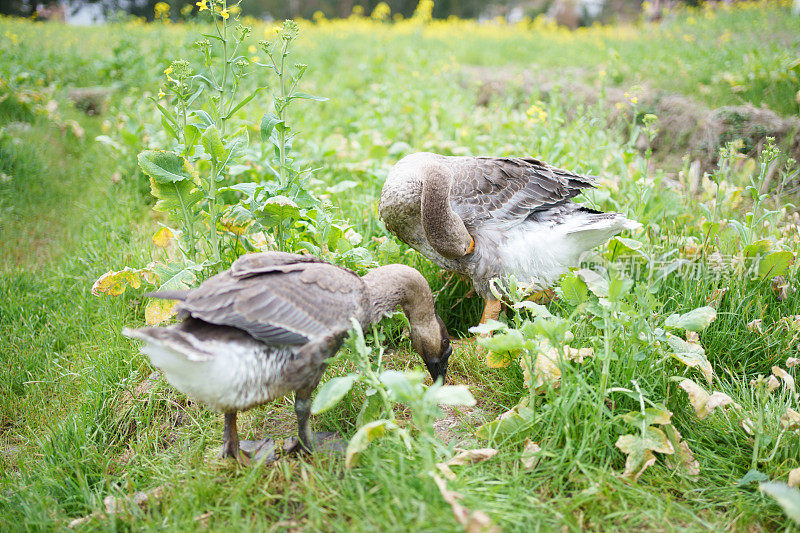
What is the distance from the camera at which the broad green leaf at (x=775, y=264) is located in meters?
3.20

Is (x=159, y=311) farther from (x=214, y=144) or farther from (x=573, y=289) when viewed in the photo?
(x=573, y=289)

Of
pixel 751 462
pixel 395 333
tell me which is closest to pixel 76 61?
pixel 395 333

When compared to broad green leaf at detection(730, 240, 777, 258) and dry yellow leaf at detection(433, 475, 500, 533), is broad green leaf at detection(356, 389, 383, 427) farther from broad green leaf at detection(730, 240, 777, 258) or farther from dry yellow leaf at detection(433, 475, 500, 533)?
broad green leaf at detection(730, 240, 777, 258)

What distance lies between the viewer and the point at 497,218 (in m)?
3.72

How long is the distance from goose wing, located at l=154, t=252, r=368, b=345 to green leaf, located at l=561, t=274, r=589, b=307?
3.21 ft

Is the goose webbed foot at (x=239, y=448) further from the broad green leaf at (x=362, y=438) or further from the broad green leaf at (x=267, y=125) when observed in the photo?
the broad green leaf at (x=267, y=125)

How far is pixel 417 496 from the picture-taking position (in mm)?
2074

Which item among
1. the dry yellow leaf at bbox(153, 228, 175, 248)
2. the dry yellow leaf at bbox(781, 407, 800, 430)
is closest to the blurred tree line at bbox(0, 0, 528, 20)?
the dry yellow leaf at bbox(153, 228, 175, 248)

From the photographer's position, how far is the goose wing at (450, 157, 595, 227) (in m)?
3.69

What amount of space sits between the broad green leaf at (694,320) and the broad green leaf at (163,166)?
254 centimetres

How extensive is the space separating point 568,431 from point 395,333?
1.41 metres

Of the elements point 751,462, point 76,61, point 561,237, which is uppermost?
point 76,61

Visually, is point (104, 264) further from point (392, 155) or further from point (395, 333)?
point (392, 155)

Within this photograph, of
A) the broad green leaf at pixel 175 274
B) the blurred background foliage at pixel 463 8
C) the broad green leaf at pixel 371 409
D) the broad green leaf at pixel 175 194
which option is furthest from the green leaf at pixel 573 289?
the blurred background foliage at pixel 463 8
